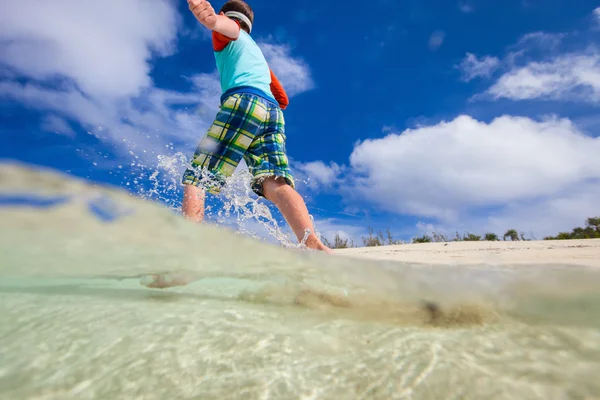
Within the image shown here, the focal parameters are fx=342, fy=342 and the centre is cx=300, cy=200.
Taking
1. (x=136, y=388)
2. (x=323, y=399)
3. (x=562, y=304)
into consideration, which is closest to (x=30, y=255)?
(x=136, y=388)

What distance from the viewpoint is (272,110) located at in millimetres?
3451

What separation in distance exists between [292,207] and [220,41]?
1882 millimetres

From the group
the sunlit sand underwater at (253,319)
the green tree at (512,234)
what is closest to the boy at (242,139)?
the sunlit sand underwater at (253,319)

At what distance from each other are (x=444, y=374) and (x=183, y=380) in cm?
91

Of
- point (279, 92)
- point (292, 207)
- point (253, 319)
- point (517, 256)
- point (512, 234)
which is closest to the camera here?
point (253, 319)

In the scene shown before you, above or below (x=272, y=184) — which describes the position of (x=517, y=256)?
below

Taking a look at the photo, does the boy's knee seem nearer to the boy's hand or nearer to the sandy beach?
the sandy beach

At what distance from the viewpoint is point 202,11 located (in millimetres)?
2773

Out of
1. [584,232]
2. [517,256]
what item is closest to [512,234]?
[584,232]

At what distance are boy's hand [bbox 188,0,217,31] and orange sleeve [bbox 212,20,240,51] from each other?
50cm

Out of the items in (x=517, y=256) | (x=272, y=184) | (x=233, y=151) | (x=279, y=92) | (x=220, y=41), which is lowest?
(x=517, y=256)

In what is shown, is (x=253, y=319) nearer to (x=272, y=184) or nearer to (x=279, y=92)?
(x=272, y=184)

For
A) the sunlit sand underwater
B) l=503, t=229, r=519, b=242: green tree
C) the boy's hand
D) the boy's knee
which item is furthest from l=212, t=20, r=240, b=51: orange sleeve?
l=503, t=229, r=519, b=242: green tree

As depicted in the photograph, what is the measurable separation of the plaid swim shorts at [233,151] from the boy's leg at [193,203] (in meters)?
0.06
